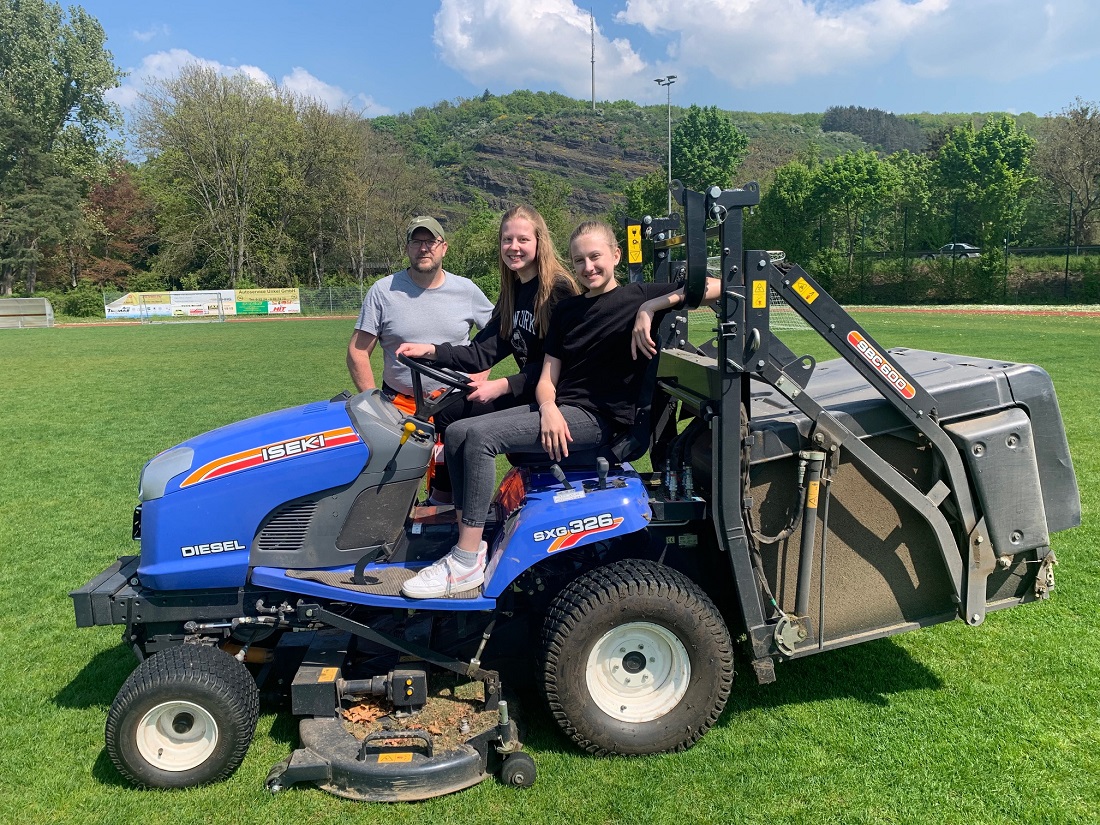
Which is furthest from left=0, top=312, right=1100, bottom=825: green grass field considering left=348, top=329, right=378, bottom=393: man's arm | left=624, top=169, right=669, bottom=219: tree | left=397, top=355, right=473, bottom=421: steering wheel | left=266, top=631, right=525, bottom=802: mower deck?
left=624, top=169, right=669, bottom=219: tree

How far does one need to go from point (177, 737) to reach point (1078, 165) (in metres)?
59.7

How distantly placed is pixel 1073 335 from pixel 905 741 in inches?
854

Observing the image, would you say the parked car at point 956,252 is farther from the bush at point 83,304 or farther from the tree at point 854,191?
the bush at point 83,304

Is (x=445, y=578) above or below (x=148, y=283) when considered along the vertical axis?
below

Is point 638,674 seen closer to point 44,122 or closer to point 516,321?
point 516,321

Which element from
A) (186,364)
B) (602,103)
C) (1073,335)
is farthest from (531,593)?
(602,103)

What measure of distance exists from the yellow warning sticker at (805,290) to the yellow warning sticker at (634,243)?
50.3 inches

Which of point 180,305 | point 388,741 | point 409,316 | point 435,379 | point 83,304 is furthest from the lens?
point 83,304

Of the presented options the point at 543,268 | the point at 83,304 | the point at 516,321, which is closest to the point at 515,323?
the point at 516,321

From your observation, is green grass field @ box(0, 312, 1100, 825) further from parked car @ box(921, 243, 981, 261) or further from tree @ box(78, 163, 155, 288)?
tree @ box(78, 163, 155, 288)

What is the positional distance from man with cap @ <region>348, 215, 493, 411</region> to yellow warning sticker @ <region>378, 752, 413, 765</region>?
82.8 inches

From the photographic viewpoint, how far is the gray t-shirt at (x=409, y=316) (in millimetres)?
4688

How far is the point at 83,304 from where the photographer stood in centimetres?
4250

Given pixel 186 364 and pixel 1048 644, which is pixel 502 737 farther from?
pixel 186 364
